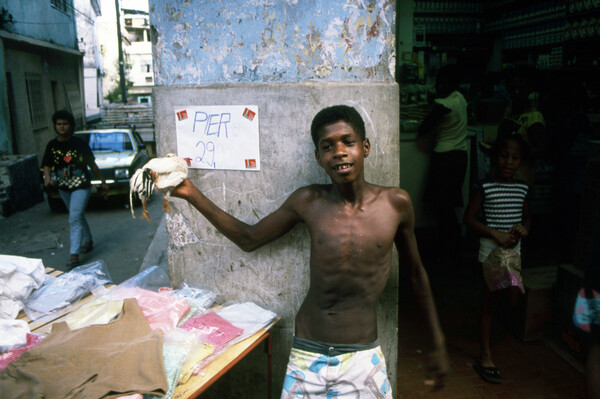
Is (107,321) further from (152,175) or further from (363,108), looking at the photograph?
(363,108)

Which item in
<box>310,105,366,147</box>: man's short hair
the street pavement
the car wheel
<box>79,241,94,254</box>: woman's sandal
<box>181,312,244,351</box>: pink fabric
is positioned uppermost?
<box>310,105,366,147</box>: man's short hair

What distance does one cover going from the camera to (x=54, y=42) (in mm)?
17516

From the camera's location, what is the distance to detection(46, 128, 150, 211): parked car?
9.03m

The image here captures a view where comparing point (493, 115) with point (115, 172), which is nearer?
point (493, 115)

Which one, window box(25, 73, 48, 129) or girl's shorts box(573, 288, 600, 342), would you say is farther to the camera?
window box(25, 73, 48, 129)

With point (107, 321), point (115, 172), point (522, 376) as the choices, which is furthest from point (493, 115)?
point (115, 172)

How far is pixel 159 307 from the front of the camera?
2.38m

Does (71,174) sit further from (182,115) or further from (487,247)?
(487,247)

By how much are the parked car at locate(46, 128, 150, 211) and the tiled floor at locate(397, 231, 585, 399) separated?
6.70 m

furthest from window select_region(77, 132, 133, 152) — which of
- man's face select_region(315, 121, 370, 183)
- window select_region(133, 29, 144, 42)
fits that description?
window select_region(133, 29, 144, 42)

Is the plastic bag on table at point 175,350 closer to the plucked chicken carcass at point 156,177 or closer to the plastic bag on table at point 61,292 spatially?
the plucked chicken carcass at point 156,177

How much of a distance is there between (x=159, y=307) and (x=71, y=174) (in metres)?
4.26

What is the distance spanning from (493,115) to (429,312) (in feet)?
18.0

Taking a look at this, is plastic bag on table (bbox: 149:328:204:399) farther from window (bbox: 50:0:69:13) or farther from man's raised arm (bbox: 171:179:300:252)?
window (bbox: 50:0:69:13)
